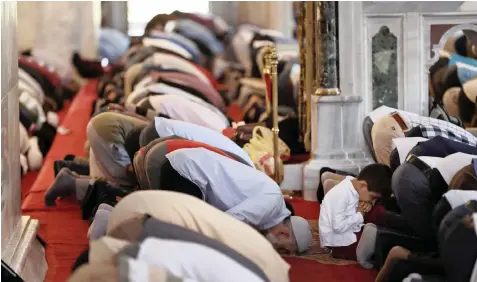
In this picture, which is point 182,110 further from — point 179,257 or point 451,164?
point 179,257

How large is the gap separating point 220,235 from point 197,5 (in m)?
14.0

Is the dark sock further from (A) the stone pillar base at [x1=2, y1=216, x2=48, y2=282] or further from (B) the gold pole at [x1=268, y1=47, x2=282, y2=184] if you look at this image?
(A) the stone pillar base at [x1=2, y1=216, x2=48, y2=282]

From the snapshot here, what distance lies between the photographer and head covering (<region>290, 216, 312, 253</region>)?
5.34m

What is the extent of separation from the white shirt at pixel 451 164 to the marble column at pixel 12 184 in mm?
1602

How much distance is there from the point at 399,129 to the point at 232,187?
3.65 ft

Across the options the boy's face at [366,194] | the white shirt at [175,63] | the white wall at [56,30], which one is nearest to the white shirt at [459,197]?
the boy's face at [366,194]

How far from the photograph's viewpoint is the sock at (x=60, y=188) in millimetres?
6719

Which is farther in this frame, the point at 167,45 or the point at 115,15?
the point at 115,15

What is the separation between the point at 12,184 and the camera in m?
5.03

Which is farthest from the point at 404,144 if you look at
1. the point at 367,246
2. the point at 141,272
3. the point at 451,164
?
the point at 141,272

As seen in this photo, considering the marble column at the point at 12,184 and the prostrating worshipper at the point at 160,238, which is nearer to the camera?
the prostrating worshipper at the point at 160,238

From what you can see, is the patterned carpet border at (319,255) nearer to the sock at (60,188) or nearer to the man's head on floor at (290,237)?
the man's head on floor at (290,237)

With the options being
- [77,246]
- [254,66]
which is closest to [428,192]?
[77,246]

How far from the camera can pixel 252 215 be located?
5.22m
